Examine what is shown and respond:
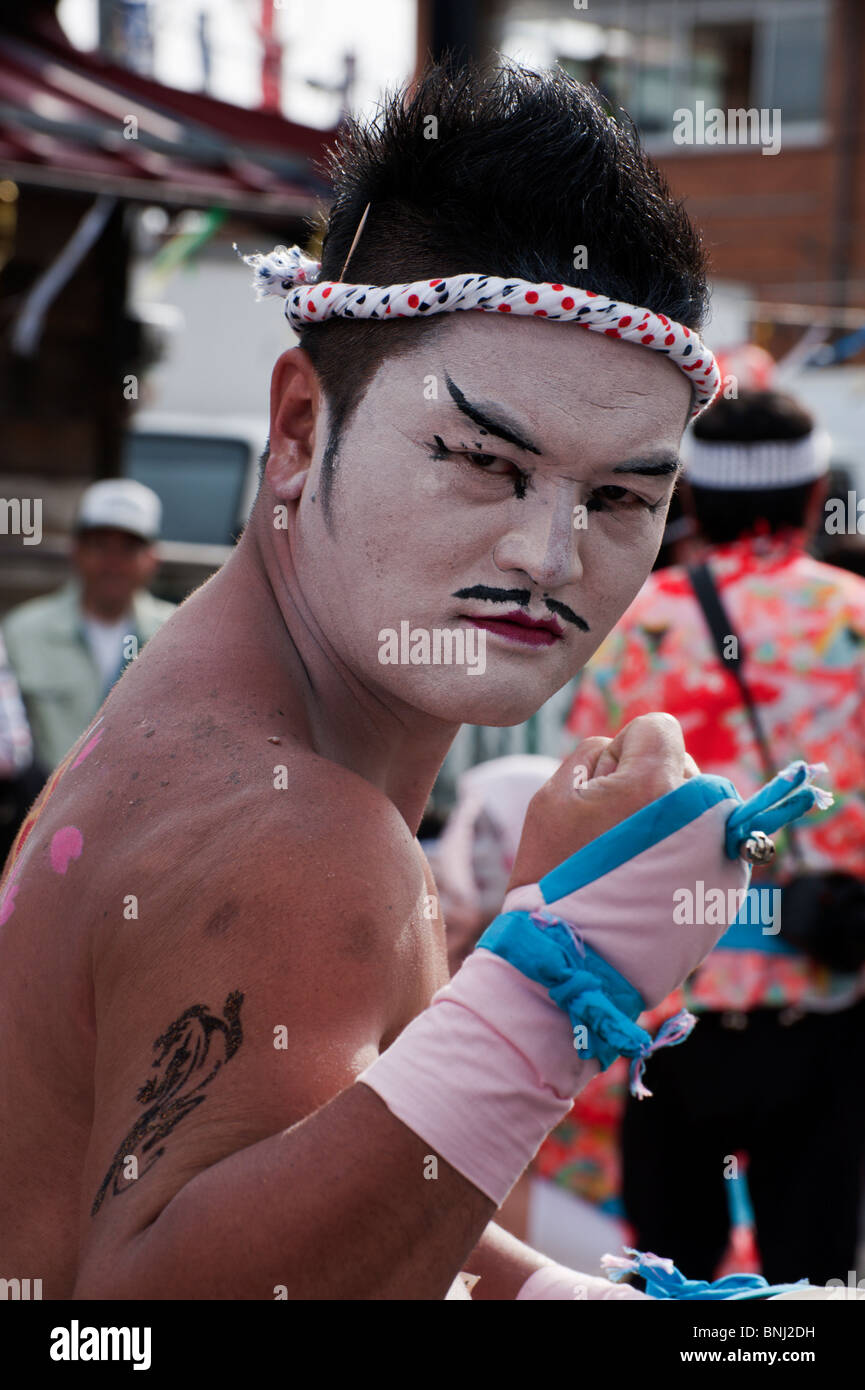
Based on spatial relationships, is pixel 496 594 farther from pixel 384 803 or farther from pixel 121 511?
pixel 121 511

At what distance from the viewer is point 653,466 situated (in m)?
1.67

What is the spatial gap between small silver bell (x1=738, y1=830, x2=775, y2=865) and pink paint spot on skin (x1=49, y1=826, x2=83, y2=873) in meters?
0.64

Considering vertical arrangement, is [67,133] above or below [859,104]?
below

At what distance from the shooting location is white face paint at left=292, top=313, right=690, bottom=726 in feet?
5.26

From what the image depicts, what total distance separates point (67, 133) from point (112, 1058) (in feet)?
22.3

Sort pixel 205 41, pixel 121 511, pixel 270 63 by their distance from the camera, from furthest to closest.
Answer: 1. pixel 270 63
2. pixel 205 41
3. pixel 121 511

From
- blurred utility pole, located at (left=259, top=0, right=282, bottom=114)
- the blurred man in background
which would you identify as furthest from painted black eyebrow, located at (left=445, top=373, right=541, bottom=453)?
blurred utility pole, located at (left=259, top=0, right=282, bottom=114)

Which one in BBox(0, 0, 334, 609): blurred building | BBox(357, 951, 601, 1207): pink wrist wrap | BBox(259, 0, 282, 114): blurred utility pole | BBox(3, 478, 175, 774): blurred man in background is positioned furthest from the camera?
BBox(259, 0, 282, 114): blurred utility pole

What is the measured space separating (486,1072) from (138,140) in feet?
23.2

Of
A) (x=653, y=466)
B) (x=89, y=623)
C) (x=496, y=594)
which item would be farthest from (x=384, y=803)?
(x=89, y=623)

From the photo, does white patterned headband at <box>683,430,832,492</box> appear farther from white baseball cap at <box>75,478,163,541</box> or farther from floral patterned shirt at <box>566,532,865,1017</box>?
white baseball cap at <box>75,478,163,541</box>
